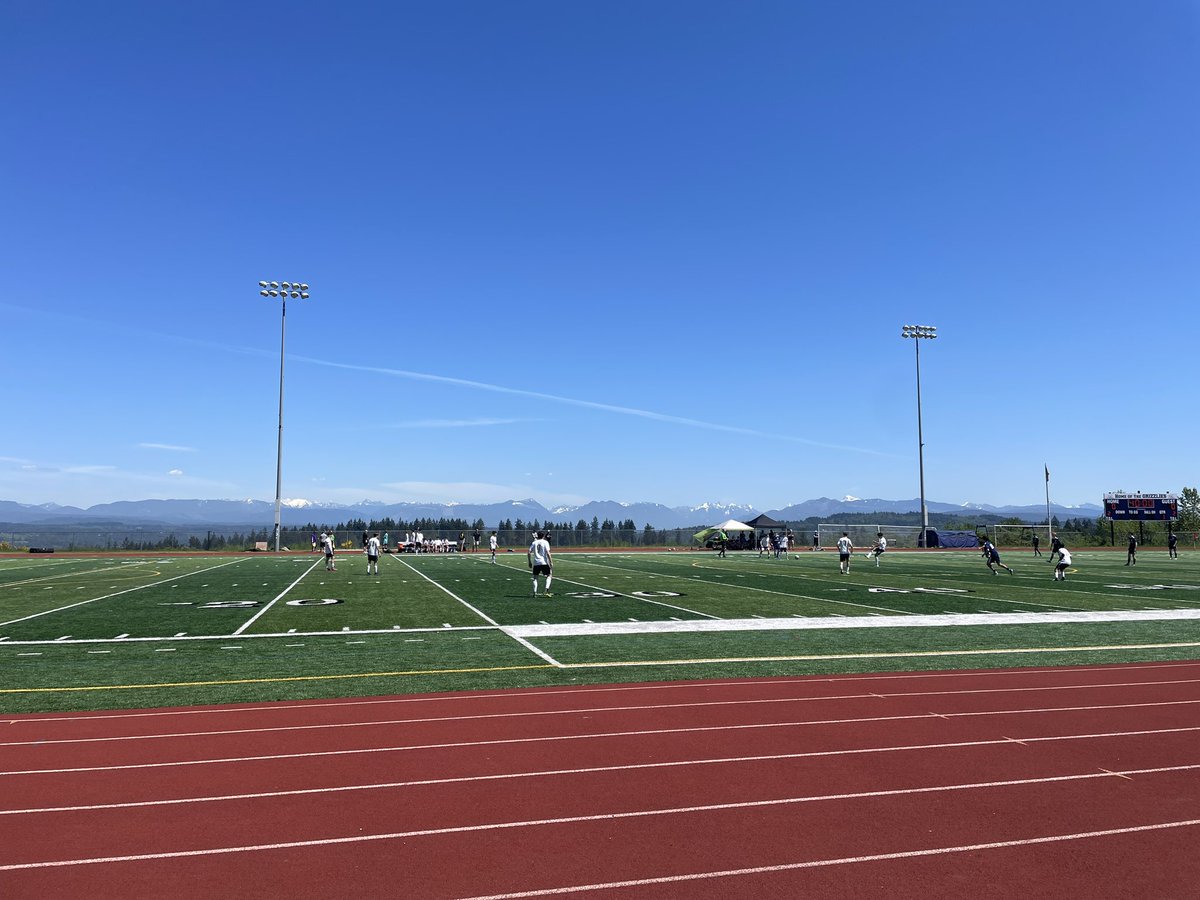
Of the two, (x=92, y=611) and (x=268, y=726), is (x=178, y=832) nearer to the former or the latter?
(x=268, y=726)

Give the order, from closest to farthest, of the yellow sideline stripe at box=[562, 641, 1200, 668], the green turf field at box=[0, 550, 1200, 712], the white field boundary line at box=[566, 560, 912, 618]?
the green turf field at box=[0, 550, 1200, 712], the yellow sideline stripe at box=[562, 641, 1200, 668], the white field boundary line at box=[566, 560, 912, 618]

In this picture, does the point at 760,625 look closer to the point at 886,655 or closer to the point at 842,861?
the point at 886,655

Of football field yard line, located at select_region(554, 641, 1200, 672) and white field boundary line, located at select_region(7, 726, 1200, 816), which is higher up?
football field yard line, located at select_region(554, 641, 1200, 672)

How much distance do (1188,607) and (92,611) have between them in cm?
2601

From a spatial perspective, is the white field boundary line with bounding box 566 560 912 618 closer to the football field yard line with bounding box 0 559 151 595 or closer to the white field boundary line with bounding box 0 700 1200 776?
the white field boundary line with bounding box 0 700 1200 776

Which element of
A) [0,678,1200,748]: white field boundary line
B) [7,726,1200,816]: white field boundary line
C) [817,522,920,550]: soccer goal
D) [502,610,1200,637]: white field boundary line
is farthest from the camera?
[817,522,920,550]: soccer goal

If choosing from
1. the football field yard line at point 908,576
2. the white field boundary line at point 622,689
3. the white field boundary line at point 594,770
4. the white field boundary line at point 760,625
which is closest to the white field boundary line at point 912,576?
the football field yard line at point 908,576

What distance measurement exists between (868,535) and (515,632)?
7043cm

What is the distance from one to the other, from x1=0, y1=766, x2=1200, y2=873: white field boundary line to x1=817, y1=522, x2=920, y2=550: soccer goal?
68159 millimetres

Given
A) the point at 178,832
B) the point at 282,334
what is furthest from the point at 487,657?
the point at 282,334

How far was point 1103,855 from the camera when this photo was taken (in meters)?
5.43

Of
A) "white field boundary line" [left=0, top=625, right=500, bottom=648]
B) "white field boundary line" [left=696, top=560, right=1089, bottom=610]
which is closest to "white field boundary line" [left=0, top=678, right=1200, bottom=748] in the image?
"white field boundary line" [left=0, top=625, right=500, bottom=648]

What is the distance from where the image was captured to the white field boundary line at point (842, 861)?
4.97 meters

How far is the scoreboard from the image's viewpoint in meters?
66.4
